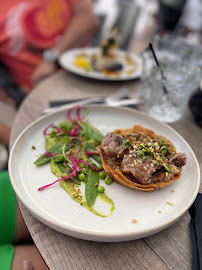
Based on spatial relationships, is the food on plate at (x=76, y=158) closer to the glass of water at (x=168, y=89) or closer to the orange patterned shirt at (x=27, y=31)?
the glass of water at (x=168, y=89)

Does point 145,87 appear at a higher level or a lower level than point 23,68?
higher

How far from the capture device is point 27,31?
8.27 ft

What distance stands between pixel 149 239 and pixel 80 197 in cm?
31

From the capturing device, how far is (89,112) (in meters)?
1.59

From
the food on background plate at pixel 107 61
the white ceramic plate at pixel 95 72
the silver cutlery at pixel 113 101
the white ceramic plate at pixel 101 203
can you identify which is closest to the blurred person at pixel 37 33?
the white ceramic plate at pixel 95 72

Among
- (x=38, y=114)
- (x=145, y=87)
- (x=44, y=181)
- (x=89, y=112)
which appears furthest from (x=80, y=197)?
(x=145, y=87)

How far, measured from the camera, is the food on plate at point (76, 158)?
3.54 ft

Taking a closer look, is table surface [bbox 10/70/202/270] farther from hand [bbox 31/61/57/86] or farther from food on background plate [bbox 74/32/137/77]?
hand [bbox 31/61/57/86]

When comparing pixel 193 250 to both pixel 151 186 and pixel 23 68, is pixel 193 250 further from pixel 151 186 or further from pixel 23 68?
pixel 23 68

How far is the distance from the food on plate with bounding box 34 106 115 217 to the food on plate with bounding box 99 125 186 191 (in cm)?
8

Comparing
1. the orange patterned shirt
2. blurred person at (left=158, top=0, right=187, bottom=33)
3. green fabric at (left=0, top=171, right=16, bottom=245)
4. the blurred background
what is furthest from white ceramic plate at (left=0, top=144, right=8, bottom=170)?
blurred person at (left=158, top=0, right=187, bottom=33)

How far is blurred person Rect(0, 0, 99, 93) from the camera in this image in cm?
249

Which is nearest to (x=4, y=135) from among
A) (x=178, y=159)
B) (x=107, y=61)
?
(x=107, y=61)

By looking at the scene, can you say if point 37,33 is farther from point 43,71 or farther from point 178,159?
point 178,159
